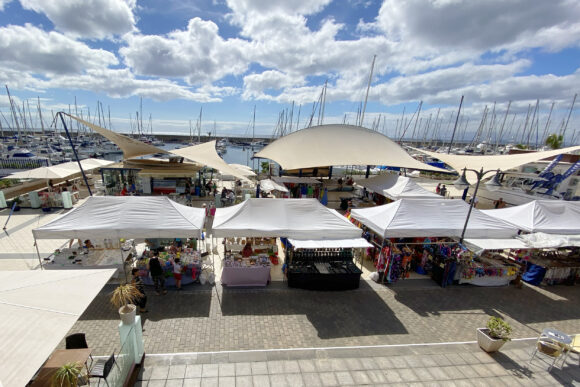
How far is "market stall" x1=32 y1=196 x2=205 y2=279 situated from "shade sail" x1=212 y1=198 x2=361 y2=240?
1045mm

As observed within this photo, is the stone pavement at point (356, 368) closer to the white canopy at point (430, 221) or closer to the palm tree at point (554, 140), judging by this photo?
the white canopy at point (430, 221)

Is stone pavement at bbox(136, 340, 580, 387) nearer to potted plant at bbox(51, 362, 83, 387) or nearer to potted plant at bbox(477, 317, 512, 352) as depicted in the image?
potted plant at bbox(477, 317, 512, 352)

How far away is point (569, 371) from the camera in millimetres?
5375

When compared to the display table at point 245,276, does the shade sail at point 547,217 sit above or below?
above

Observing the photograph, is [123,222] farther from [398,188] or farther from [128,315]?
[398,188]

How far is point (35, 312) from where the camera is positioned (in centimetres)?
349

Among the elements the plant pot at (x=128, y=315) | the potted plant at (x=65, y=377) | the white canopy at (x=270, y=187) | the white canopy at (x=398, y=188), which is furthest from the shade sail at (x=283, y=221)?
the white canopy at (x=398, y=188)

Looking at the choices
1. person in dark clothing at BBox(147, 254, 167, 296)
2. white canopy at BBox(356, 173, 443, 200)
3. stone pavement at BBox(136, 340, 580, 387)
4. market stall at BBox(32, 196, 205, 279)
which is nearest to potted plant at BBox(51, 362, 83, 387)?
stone pavement at BBox(136, 340, 580, 387)

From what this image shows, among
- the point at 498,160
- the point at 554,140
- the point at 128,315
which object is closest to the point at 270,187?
the point at 128,315

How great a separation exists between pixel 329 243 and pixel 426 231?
3536 mm

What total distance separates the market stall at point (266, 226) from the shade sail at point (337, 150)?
8.91m

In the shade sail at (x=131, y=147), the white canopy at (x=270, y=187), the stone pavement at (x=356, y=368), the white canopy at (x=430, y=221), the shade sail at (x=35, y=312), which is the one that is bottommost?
the stone pavement at (x=356, y=368)

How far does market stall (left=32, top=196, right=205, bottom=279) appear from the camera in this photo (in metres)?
7.26

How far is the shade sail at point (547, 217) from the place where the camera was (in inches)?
367
